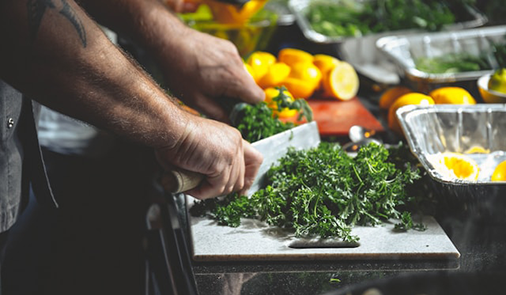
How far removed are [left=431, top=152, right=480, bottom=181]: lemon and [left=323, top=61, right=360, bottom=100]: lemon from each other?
2.48 feet

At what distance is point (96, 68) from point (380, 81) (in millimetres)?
1457

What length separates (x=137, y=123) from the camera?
125cm

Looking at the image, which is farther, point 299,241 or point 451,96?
point 451,96

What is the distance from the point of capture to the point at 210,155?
1.37 meters

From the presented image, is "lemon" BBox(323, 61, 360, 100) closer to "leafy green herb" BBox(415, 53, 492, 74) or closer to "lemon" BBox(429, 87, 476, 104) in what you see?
"leafy green herb" BBox(415, 53, 492, 74)

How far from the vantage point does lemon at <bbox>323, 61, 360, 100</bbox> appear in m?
2.25

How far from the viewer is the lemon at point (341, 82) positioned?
7.38ft

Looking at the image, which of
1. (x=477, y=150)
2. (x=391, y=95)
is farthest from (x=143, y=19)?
(x=477, y=150)

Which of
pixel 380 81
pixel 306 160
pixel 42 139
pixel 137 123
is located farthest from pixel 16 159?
pixel 380 81

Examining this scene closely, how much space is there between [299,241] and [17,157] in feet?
2.31

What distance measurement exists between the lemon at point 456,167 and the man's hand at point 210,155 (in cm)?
44

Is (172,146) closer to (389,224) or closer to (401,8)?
(389,224)

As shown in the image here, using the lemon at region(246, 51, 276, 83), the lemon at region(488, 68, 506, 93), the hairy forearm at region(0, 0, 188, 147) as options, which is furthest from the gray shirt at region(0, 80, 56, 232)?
the lemon at region(488, 68, 506, 93)

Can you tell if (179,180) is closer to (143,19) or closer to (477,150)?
(143,19)
